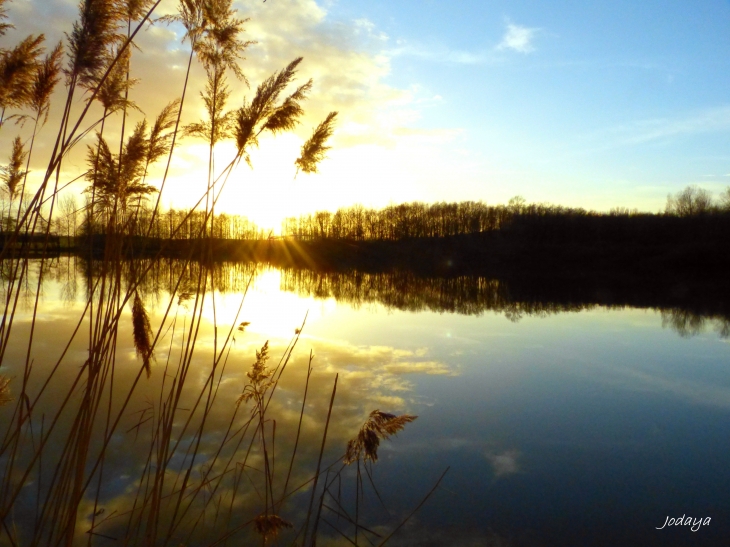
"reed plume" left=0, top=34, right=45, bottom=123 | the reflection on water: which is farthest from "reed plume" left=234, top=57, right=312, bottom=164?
the reflection on water

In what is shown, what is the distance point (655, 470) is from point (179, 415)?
13.4 feet

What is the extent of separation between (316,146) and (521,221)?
45.1m

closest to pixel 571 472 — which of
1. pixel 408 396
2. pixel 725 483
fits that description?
pixel 725 483

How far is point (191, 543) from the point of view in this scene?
2664 millimetres

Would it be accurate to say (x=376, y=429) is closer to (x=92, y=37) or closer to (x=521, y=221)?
(x=92, y=37)

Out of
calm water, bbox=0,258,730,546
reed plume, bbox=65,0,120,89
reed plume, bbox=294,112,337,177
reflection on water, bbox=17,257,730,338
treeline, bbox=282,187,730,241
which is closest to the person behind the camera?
reed plume, bbox=65,0,120,89

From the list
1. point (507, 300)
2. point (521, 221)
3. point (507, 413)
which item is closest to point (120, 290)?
point (507, 413)

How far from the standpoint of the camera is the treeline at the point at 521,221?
127 ft

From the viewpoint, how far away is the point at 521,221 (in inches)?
1777

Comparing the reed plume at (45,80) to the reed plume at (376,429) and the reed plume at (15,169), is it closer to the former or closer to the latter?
the reed plume at (15,169)

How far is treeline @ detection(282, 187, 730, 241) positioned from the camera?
38625 millimetres

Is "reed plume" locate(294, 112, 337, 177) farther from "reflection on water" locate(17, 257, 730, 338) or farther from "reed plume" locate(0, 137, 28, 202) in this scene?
"reflection on water" locate(17, 257, 730, 338)

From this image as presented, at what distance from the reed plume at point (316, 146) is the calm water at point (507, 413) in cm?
140

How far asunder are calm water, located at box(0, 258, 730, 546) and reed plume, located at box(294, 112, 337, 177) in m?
1.40
